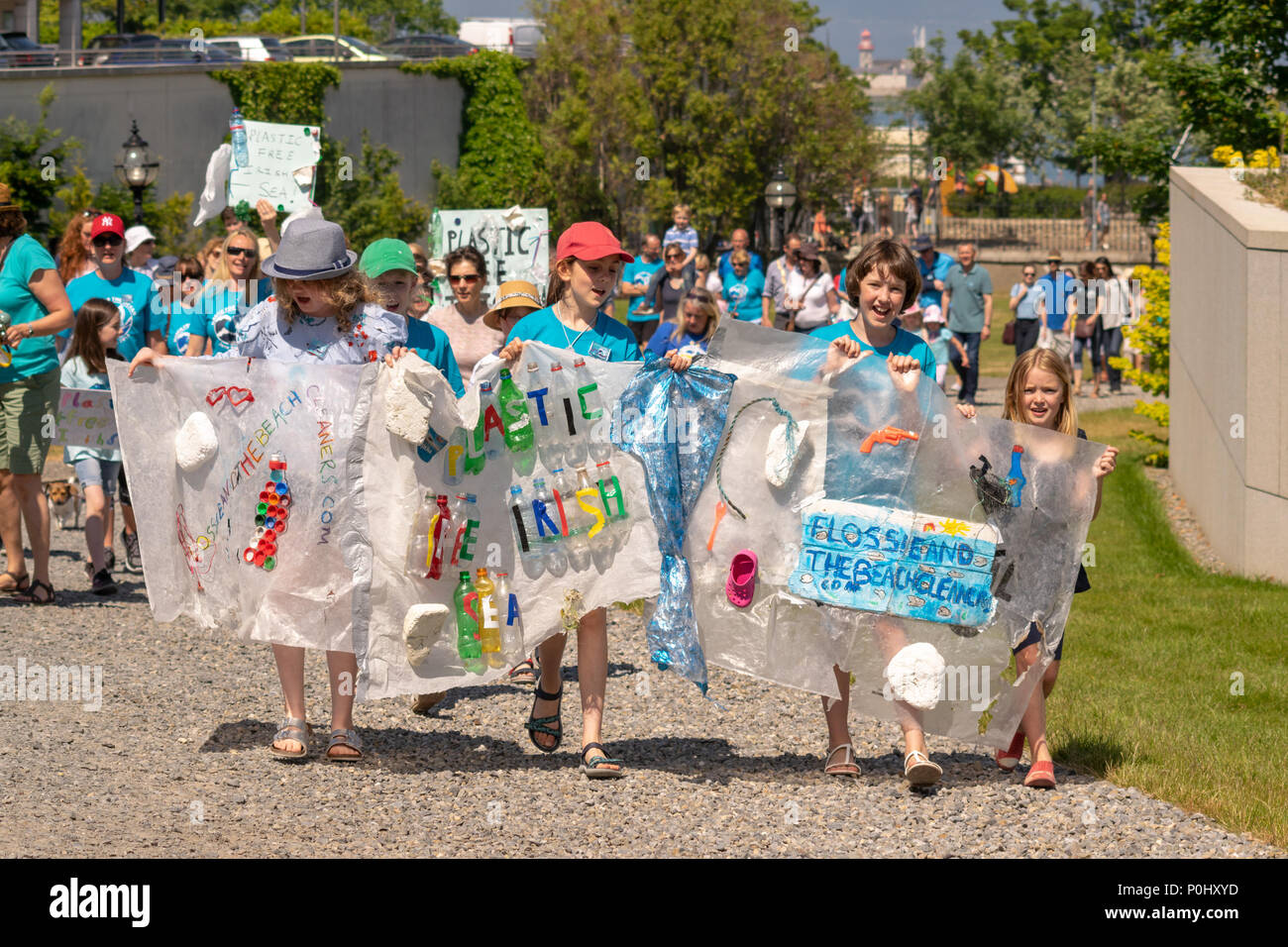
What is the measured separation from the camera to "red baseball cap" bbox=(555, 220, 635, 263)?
239 inches

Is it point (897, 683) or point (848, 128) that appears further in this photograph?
point (848, 128)

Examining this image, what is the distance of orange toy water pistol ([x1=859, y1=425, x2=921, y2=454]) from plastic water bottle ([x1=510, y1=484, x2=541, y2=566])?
4.21ft

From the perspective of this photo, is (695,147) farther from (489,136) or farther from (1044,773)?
(1044,773)

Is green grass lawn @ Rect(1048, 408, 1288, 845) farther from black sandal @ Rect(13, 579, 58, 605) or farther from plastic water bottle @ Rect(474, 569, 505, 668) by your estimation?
black sandal @ Rect(13, 579, 58, 605)

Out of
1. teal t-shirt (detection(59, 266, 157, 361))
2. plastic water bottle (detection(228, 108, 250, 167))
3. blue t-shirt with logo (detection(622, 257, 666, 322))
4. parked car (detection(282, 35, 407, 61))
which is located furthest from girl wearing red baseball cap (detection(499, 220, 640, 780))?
parked car (detection(282, 35, 407, 61))

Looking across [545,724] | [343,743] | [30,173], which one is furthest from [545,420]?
[30,173]

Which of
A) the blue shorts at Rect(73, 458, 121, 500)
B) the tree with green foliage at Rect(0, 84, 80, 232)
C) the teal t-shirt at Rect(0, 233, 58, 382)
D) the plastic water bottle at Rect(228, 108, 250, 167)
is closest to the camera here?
the teal t-shirt at Rect(0, 233, 58, 382)

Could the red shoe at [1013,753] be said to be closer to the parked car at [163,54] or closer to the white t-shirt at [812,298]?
the white t-shirt at [812,298]

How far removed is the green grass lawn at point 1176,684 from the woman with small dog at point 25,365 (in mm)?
5506

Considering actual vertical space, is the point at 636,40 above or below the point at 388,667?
above

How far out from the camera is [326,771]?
6.02 m

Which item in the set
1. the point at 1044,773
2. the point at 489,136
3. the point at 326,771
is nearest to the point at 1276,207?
the point at 1044,773

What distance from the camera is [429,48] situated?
4712cm

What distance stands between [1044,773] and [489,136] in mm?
41651
